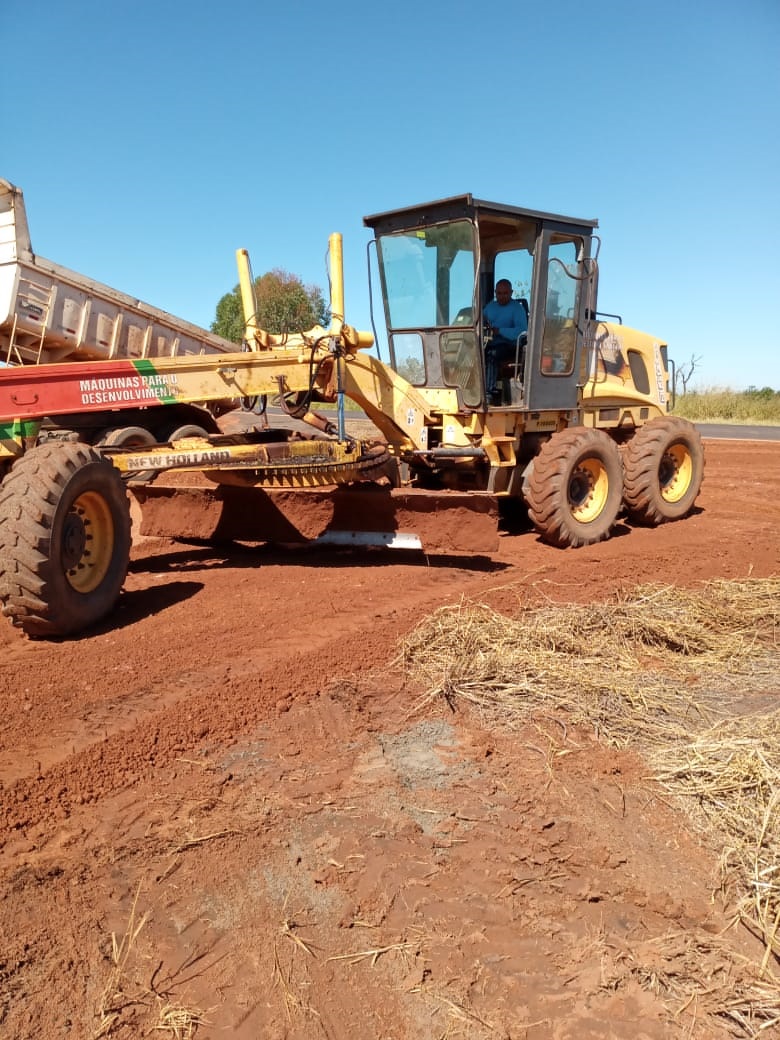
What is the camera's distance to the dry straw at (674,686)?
293 cm

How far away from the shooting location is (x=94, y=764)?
11.2 feet

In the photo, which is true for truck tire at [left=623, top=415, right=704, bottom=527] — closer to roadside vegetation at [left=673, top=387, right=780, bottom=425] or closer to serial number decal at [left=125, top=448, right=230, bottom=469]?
serial number decal at [left=125, top=448, right=230, bottom=469]

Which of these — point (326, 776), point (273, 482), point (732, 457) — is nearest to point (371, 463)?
point (273, 482)

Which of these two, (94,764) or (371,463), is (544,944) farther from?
(371,463)

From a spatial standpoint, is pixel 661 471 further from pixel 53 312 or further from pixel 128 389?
pixel 53 312

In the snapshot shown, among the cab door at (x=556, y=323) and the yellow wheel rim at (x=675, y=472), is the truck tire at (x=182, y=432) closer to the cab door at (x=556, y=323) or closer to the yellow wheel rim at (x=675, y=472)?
the cab door at (x=556, y=323)

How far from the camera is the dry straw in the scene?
9.62 feet

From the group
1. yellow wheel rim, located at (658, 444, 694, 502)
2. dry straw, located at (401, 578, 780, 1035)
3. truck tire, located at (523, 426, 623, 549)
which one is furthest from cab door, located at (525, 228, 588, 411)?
dry straw, located at (401, 578, 780, 1035)

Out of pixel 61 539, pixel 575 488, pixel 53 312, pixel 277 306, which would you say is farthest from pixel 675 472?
pixel 277 306

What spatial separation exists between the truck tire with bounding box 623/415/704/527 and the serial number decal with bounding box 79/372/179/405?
5151 mm

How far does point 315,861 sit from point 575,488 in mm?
6050

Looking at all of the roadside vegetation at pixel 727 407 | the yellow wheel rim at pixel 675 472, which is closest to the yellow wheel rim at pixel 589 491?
the yellow wheel rim at pixel 675 472

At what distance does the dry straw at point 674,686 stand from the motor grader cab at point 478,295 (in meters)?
2.90

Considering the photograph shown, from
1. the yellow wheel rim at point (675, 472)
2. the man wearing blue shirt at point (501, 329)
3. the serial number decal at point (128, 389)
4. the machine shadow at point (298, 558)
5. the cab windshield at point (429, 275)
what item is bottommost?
the machine shadow at point (298, 558)
